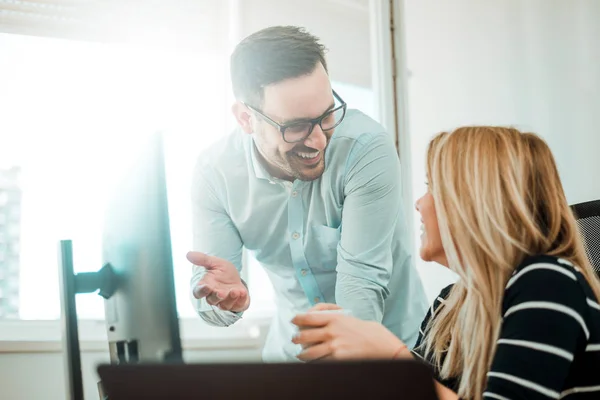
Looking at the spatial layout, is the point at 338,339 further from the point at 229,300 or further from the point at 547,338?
the point at 229,300

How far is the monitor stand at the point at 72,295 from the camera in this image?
913mm

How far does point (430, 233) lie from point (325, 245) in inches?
28.1

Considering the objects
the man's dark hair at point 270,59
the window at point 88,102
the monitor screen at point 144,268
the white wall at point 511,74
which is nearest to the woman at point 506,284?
the monitor screen at point 144,268

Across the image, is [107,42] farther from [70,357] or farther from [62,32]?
[70,357]

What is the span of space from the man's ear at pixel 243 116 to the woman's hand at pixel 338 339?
995mm

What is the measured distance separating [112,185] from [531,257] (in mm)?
634

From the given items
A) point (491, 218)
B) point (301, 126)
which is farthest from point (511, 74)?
point (491, 218)

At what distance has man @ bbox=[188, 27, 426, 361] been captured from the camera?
1774 mm

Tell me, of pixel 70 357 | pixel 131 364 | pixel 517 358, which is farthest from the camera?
pixel 70 357

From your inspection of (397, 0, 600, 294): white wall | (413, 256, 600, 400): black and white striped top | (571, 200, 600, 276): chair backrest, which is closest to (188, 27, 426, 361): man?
(397, 0, 600, 294): white wall

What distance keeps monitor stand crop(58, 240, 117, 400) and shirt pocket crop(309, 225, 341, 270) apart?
915 mm

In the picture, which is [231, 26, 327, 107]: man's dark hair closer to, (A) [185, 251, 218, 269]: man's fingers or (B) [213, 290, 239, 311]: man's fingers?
(A) [185, 251, 218, 269]: man's fingers

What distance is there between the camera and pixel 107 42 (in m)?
1.99

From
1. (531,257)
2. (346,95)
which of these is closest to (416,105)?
(346,95)
